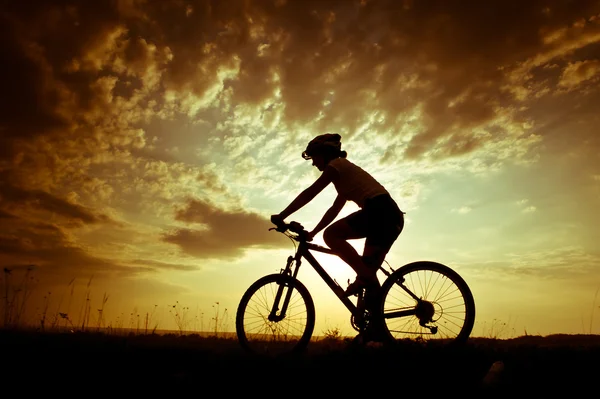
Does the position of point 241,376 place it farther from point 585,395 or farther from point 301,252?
point 585,395

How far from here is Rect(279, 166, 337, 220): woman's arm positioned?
6531mm

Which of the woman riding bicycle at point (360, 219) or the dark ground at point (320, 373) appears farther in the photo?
the woman riding bicycle at point (360, 219)

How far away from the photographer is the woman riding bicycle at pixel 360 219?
21.1ft

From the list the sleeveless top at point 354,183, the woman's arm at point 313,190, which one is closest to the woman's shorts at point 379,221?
the sleeveless top at point 354,183

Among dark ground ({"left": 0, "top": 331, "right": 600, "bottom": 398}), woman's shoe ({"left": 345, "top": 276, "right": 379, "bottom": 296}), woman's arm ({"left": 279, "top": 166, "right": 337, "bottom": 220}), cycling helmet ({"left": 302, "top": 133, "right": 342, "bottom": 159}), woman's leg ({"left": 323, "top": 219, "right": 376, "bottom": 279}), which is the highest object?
cycling helmet ({"left": 302, "top": 133, "right": 342, "bottom": 159})

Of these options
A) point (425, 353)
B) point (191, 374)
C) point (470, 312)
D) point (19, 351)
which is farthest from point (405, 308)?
point (19, 351)

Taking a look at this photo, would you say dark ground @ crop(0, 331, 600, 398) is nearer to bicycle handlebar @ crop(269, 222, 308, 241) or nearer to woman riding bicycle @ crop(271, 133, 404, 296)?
woman riding bicycle @ crop(271, 133, 404, 296)

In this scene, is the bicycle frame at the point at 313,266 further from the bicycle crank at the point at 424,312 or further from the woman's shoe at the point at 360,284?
the bicycle crank at the point at 424,312

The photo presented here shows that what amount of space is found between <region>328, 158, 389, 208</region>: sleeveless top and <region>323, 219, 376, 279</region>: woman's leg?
0.43 metres

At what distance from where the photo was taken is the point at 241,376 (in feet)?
15.7

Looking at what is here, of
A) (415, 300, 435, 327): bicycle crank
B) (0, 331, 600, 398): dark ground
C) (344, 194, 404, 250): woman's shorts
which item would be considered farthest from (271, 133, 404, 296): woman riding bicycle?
(0, 331, 600, 398): dark ground

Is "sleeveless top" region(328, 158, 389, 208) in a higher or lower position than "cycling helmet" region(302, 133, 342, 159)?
lower

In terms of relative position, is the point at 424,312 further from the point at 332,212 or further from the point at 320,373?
the point at 320,373

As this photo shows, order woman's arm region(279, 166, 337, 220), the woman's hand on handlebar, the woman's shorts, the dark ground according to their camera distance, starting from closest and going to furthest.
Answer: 1. the dark ground
2. the woman's shorts
3. woman's arm region(279, 166, 337, 220)
4. the woman's hand on handlebar
